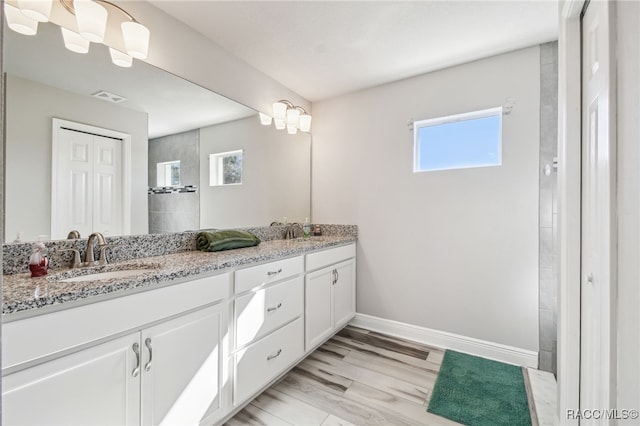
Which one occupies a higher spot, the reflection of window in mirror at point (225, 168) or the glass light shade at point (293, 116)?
the glass light shade at point (293, 116)

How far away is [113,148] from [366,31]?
1.75 m

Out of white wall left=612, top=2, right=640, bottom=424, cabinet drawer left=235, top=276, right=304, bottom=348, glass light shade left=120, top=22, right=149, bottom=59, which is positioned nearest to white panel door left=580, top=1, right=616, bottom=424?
white wall left=612, top=2, right=640, bottom=424

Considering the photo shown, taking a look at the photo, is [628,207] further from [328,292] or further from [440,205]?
[328,292]

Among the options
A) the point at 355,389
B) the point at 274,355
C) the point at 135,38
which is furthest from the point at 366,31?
the point at 355,389

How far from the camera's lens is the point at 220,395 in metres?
1.58

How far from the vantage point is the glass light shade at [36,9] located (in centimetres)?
137

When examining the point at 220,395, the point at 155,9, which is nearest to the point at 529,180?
the point at 220,395

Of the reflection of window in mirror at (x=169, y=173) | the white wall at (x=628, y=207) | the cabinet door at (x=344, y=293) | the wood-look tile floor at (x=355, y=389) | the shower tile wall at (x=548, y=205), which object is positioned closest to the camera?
the white wall at (x=628, y=207)

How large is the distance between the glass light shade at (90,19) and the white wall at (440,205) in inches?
79.8

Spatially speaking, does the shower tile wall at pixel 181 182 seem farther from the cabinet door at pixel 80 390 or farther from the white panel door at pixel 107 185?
the cabinet door at pixel 80 390

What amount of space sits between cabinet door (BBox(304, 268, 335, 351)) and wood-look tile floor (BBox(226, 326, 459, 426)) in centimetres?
18

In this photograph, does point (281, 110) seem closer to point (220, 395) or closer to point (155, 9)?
point (155, 9)

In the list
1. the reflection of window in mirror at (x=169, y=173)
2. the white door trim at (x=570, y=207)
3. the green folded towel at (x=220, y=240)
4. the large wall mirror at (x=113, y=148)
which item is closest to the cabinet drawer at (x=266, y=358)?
the green folded towel at (x=220, y=240)

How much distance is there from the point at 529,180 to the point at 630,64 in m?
1.52
